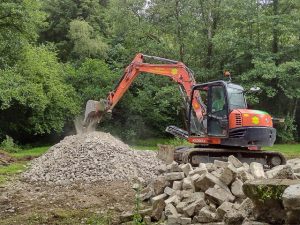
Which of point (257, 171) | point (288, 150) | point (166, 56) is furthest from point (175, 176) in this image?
point (166, 56)

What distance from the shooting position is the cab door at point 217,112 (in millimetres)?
12242

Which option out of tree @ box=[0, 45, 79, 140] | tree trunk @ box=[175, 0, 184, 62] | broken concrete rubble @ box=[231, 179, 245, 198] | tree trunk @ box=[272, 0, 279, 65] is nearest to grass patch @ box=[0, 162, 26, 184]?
broken concrete rubble @ box=[231, 179, 245, 198]

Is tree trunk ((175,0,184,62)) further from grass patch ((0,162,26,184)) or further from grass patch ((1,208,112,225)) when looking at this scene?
grass patch ((1,208,112,225))

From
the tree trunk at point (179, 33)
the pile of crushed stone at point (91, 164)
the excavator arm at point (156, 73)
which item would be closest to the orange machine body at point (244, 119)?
the excavator arm at point (156, 73)

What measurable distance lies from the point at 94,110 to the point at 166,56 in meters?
11.7

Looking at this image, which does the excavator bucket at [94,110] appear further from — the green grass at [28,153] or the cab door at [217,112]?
the cab door at [217,112]

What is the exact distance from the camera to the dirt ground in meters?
8.62

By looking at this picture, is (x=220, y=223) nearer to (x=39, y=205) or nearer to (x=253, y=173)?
(x=253, y=173)

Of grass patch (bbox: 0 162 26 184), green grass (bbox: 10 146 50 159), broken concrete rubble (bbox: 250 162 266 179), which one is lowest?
grass patch (bbox: 0 162 26 184)

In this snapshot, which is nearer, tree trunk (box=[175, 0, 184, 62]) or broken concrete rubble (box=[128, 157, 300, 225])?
broken concrete rubble (box=[128, 157, 300, 225])

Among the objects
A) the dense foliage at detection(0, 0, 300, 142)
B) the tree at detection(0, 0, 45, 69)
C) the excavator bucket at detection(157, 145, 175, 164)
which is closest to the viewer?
the excavator bucket at detection(157, 145, 175, 164)

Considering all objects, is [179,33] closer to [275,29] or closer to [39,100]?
[275,29]

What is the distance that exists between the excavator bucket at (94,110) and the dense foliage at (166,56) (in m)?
8.19

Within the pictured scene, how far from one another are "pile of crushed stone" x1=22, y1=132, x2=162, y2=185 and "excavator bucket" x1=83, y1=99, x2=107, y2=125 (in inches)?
63.1
